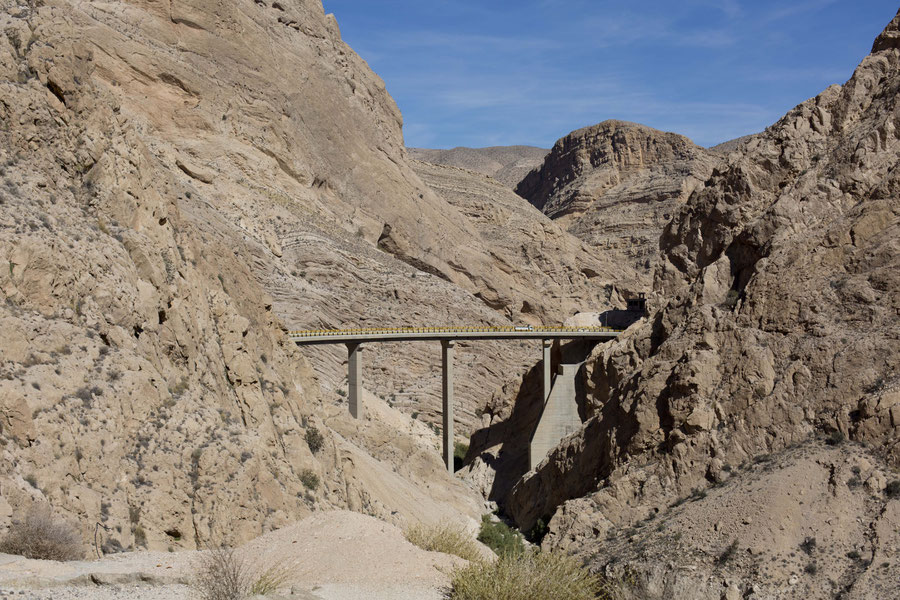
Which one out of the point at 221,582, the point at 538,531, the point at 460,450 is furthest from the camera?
the point at 460,450

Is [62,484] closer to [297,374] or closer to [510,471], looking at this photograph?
[297,374]

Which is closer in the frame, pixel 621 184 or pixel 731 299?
pixel 731 299

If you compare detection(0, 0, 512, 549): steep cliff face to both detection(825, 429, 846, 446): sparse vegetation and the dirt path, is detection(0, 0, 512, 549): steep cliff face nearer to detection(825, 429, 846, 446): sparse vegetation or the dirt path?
the dirt path

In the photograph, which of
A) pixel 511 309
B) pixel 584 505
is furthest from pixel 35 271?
pixel 511 309

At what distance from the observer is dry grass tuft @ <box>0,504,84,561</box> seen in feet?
48.4

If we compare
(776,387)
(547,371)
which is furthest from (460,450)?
(776,387)

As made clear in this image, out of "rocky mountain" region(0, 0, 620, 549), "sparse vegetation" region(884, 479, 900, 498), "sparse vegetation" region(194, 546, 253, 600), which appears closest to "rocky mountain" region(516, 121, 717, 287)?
"rocky mountain" region(0, 0, 620, 549)

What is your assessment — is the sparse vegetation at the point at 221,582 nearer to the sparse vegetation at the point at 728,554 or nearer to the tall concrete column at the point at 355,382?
the sparse vegetation at the point at 728,554

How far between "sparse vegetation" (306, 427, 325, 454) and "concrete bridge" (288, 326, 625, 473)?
17.1m

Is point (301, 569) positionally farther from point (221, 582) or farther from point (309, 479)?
point (309, 479)

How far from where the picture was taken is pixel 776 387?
1348 inches

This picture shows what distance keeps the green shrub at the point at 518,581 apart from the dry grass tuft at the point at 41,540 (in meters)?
6.37

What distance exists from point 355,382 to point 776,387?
2497cm

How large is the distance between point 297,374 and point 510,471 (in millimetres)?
22513
